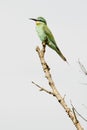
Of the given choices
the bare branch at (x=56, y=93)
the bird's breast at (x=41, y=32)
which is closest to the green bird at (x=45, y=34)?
the bird's breast at (x=41, y=32)

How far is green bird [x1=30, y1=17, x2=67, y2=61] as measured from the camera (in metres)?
7.53

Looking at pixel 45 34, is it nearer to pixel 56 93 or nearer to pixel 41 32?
pixel 41 32

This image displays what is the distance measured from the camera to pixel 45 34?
26.7 ft

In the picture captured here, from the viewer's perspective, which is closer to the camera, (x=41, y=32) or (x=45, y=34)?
(x=45, y=34)

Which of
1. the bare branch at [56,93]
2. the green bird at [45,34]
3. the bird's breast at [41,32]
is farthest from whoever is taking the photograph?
the bird's breast at [41,32]

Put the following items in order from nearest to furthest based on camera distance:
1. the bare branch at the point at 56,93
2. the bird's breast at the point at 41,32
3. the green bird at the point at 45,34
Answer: the bare branch at the point at 56,93
the green bird at the point at 45,34
the bird's breast at the point at 41,32

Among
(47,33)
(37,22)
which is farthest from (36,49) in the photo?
(37,22)

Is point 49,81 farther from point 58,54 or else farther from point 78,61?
point 58,54

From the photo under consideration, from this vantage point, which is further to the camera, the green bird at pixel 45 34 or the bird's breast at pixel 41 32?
the bird's breast at pixel 41 32

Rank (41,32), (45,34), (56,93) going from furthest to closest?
(41,32)
(45,34)
(56,93)

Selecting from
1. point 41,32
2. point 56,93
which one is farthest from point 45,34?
point 56,93

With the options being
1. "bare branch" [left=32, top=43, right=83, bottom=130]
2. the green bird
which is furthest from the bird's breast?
"bare branch" [left=32, top=43, right=83, bottom=130]

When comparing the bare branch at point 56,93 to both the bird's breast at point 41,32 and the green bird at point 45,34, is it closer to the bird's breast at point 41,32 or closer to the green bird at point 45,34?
the green bird at point 45,34

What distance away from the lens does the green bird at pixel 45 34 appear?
753cm
